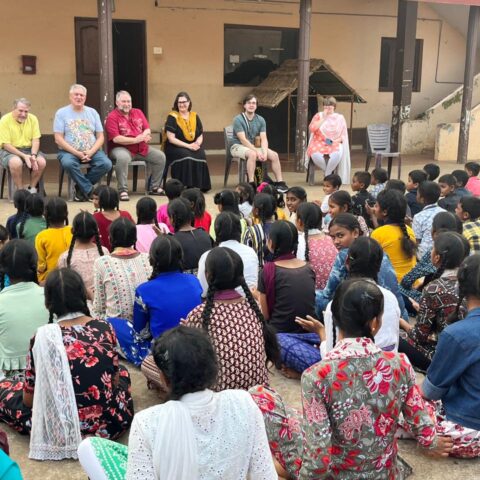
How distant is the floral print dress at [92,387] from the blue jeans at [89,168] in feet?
14.6

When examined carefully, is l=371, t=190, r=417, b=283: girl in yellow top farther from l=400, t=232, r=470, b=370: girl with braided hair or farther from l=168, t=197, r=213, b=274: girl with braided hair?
l=168, t=197, r=213, b=274: girl with braided hair

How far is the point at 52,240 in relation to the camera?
414cm

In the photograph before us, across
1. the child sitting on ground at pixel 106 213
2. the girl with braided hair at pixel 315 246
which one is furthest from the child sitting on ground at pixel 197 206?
the girl with braided hair at pixel 315 246

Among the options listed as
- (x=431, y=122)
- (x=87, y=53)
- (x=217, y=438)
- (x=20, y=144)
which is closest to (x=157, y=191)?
(x=20, y=144)

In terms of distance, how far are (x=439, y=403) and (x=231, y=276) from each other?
1.06m

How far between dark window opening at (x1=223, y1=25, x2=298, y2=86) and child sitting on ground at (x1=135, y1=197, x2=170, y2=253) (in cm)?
739

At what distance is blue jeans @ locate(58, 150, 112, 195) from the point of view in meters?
7.07

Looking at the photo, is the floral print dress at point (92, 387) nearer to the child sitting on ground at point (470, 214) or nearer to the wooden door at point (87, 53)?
the child sitting on ground at point (470, 214)

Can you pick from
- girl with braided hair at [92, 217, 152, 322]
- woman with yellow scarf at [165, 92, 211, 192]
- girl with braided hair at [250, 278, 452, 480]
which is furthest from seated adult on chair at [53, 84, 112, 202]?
girl with braided hair at [250, 278, 452, 480]

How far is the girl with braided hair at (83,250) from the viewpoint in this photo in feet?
12.6

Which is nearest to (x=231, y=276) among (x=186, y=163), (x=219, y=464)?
(x=219, y=464)

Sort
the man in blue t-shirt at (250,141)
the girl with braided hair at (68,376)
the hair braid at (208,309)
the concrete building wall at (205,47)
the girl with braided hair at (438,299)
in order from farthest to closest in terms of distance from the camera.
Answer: the concrete building wall at (205,47) → the man in blue t-shirt at (250,141) → the girl with braided hair at (438,299) → the hair braid at (208,309) → the girl with braided hair at (68,376)

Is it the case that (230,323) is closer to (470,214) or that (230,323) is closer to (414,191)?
(470,214)

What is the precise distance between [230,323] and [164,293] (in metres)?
0.58
